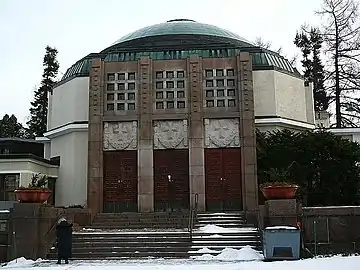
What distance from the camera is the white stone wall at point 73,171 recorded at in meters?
27.2

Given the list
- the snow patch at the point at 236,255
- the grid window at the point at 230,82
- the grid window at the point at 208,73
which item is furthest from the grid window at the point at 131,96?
the snow patch at the point at 236,255

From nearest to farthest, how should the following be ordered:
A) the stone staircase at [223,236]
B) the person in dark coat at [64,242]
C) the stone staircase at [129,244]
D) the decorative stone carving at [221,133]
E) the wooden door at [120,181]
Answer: the person in dark coat at [64,242]
the stone staircase at [129,244]
the stone staircase at [223,236]
the wooden door at [120,181]
the decorative stone carving at [221,133]

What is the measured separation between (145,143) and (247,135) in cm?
481

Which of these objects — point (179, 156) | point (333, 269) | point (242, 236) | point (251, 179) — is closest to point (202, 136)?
point (179, 156)

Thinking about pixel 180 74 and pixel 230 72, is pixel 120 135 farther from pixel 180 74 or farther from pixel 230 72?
pixel 230 72

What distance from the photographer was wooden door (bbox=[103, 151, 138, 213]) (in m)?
23.5

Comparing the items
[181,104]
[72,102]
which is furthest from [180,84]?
[72,102]

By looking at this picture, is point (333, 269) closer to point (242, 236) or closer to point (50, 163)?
point (242, 236)

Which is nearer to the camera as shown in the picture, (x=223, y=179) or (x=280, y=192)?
(x=280, y=192)

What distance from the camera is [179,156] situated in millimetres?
23688

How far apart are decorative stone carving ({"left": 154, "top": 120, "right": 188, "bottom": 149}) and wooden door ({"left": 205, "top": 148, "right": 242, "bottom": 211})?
4.32 feet

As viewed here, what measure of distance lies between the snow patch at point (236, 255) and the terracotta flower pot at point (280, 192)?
1.83 metres

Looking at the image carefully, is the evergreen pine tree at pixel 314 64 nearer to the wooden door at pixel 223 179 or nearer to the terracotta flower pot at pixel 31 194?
the wooden door at pixel 223 179

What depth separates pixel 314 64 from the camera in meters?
47.6
